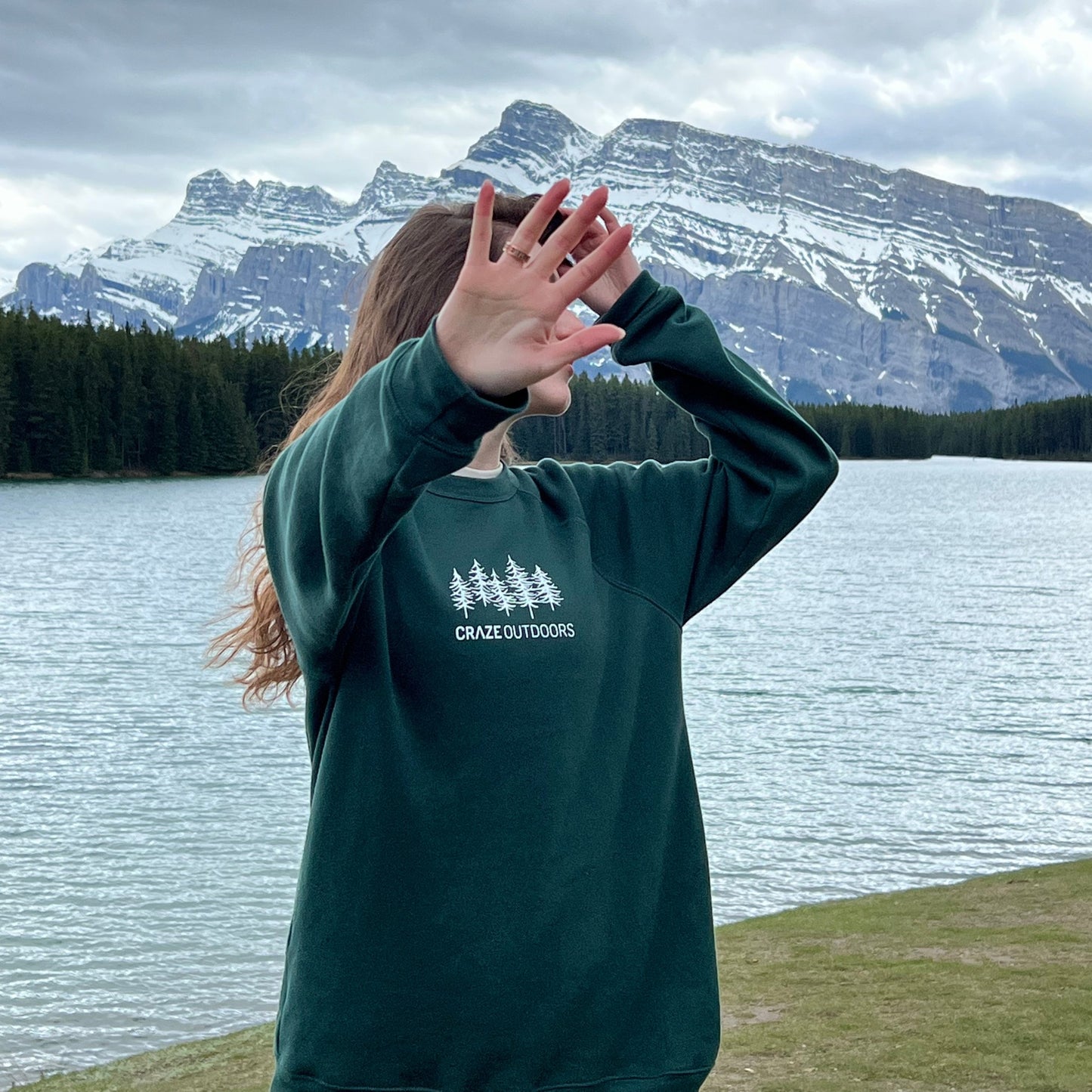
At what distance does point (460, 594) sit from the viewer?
2387 mm

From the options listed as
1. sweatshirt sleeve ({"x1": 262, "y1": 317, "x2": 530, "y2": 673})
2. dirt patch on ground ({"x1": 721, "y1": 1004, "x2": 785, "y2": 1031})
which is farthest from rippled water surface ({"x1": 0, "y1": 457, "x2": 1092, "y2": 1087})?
Result: sweatshirt sleeve ({"x1": 262, "y1": 317, "x2": 530, "y2": 673})

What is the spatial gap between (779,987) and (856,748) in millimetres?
11546

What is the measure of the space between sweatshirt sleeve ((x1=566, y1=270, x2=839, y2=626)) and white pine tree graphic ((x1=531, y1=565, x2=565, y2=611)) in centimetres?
19

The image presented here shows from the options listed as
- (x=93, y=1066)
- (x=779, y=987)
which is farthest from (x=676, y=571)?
(x=93, y=1066)

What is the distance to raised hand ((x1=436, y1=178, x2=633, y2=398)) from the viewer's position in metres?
1.77

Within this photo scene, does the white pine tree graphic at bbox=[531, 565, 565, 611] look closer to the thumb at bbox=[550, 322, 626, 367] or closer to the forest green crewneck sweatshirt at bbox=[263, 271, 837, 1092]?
the forest green crewneck sweatshirt at bbox=[263, 271, 837, 1092]

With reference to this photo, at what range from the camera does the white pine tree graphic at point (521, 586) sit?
242 centimetres

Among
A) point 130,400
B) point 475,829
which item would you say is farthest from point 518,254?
point 130,400

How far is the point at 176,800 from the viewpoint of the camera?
15.4 m

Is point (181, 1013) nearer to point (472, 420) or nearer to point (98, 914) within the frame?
point (98, 914)

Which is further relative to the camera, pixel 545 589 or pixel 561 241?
pixel 545 589

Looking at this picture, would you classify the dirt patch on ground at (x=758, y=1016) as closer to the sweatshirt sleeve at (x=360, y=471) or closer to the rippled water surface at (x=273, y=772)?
the rippled water surface at (x=273, y=772)

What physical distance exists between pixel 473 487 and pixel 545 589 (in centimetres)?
25

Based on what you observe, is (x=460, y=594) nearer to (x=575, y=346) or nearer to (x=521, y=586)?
(x=521, y=586)
